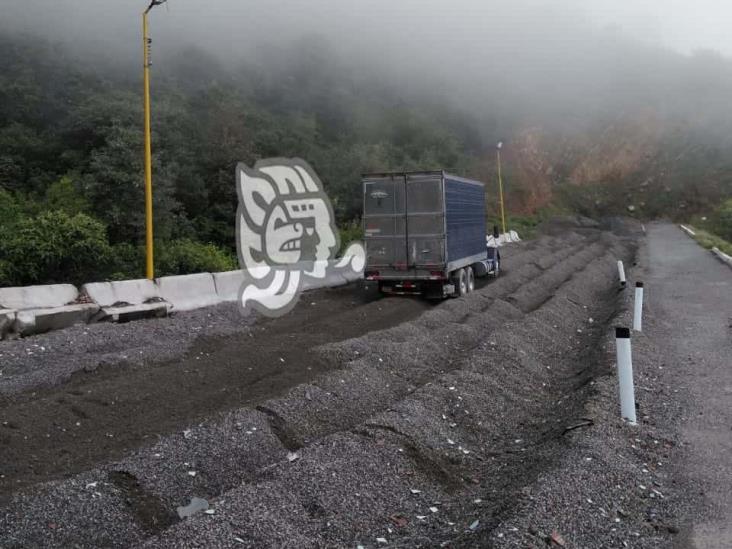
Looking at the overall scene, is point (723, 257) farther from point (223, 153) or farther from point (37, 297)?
point (37, 297)

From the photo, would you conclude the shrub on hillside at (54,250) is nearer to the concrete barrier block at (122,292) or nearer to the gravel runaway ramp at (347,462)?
the concrete barrier block at (122,292)

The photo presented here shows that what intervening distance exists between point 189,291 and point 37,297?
3.33m

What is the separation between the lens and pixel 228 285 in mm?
15875

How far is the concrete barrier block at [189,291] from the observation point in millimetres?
14430

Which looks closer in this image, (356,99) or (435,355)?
(435,355)

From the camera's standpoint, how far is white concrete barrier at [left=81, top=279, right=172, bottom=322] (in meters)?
13.0

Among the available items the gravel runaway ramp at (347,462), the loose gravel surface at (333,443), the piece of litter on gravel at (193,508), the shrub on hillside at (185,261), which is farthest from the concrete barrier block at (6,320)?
the piece of litter on gravel at (193,508)

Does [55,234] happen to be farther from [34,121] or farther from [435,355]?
[34,121]

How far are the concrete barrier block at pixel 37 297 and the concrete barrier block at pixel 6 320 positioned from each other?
0.30m

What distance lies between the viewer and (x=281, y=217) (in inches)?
950

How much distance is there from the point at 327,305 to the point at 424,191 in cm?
377

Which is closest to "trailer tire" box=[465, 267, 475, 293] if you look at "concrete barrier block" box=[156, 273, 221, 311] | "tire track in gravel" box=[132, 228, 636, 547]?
"concrete barrier block" box=[156, 273, 221, 311]

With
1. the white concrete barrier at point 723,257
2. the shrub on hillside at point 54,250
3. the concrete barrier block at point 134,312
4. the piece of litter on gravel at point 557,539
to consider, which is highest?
the shrub on hillside at point 54,250

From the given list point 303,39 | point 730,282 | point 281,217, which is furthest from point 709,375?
point 303,39
